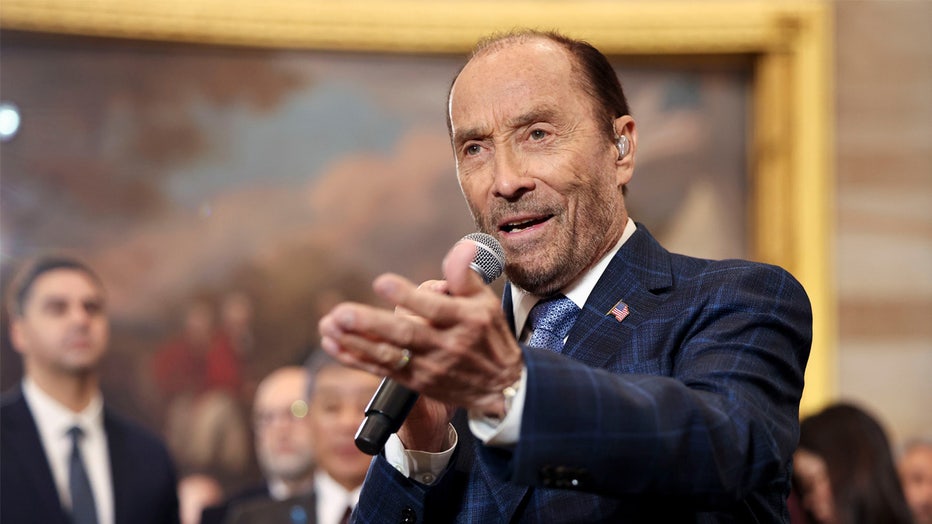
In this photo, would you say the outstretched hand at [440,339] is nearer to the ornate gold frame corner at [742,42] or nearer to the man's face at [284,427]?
the man's face at [284,427]

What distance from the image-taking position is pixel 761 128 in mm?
4727

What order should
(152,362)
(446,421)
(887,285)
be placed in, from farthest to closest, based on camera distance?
(887,285) < (152,362) < (446,421)

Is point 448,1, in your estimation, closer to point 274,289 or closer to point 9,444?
point 274,289

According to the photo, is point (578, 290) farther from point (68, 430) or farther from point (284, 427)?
point (68, 430)

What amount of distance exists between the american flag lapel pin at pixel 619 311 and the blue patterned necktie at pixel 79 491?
2915 mm

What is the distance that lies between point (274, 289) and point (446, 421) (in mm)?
2752

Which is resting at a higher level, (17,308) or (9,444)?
(17,308)

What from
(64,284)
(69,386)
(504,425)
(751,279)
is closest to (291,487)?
(69,386)

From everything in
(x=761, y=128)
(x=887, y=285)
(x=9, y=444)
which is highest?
(x=761, y=128)

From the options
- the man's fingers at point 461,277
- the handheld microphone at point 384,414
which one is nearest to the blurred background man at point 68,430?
the handheld microphone at point 384,414

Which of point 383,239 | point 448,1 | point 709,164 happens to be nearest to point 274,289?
point 383,239

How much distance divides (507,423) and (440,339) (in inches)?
6.6

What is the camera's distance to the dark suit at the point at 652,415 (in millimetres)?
1378

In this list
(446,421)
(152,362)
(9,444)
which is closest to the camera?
(446,421)
